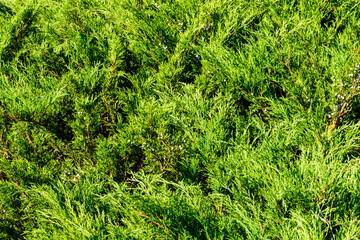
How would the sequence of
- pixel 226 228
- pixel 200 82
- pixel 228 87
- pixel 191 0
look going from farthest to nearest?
1. pixel 191 0
2. pixel 200 82
3. pixel 228 87
4. pixel 226 228

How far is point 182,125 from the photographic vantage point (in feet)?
5.82

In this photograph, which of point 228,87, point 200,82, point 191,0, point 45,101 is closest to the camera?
point 45,101

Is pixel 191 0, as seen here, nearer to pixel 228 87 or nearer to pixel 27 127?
pixel 228 87

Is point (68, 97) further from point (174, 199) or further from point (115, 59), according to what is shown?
point (174, 199)

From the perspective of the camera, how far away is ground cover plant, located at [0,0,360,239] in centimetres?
135

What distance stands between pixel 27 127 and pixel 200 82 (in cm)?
142

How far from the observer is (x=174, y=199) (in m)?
1.39

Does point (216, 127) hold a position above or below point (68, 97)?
below

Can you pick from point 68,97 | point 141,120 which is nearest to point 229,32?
point 141,120

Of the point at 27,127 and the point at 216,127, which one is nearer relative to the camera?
the point at 216,127

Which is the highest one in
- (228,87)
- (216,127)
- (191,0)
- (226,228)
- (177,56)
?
(191,0)

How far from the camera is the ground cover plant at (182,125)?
1354 millimetres

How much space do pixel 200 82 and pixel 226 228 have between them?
1.15 meters

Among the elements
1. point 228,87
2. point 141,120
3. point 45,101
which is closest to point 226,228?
point 141,120
